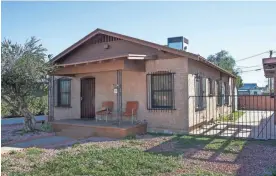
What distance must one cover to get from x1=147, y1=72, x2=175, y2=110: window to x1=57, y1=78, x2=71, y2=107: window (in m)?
5.14

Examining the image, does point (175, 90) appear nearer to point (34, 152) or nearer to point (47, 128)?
point (34, 152)

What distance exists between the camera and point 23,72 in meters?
10.1

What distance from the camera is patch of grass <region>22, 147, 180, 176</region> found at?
5.47 metres

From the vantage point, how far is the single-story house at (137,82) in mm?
10320

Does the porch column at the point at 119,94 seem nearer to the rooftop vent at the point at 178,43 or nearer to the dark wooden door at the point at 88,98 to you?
the dark wooden door at the point at 88,98

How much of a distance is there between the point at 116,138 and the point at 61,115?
229 inches

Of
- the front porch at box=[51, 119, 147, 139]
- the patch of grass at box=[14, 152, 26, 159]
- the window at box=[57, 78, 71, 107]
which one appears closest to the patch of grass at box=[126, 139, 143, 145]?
the front porch at box=[51, 119, 147, 139]

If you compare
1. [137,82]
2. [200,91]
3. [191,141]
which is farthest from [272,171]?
[200,91]

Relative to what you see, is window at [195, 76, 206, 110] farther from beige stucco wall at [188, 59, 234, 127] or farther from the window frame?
beige stucco wall at [188, 59, 234, 127]

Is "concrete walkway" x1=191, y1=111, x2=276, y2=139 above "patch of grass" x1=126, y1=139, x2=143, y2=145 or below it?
above

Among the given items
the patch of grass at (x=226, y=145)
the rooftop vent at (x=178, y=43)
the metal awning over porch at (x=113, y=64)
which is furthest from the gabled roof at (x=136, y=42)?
the rooftop vent at (x=178, y=43)

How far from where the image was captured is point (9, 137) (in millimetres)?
10273

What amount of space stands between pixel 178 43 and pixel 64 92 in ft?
23.4

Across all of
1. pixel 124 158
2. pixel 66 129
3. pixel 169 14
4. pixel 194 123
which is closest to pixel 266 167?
pixel 124 158
